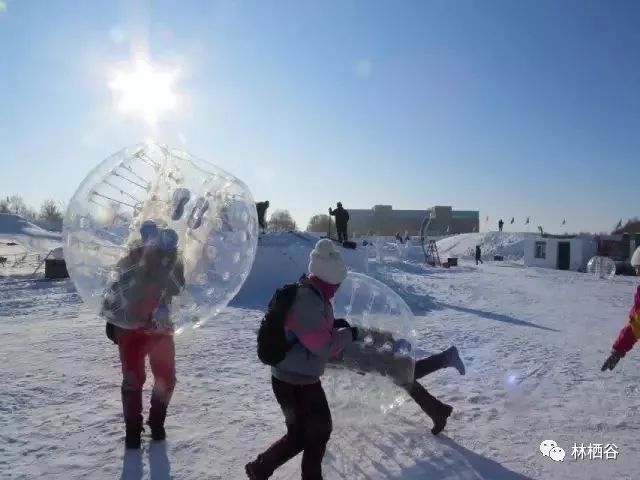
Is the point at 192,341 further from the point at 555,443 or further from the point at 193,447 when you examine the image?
the point at 555,443

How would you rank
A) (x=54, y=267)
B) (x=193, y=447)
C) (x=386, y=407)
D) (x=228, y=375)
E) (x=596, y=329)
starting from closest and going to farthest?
(x=193, y=447) → (x=386, y=407) → (x=228, y=375) → (x=596, y=329) → (x=54, y=267)

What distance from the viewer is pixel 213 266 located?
381 centimetres

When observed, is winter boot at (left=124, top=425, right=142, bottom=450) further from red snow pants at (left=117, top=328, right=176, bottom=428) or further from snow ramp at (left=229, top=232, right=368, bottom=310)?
snow ramp at (left=229, top=232, right=368, bottom=310)

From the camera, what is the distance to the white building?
112 ft

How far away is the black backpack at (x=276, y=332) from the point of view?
285 cm

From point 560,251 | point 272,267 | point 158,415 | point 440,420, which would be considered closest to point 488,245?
point 560,251

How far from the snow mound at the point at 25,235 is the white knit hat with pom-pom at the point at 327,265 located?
32533 millimetres

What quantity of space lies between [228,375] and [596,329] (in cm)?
743

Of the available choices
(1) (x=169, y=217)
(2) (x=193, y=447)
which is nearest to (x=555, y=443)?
(2) (x=193, y=447)

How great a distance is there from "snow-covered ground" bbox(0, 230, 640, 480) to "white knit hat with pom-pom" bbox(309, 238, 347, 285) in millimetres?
1313

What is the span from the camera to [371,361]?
380 centimetres

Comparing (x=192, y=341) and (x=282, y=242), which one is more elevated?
(x=282, y=242)

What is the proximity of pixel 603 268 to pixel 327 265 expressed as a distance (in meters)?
29.2

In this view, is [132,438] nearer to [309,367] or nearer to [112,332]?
[112,332]
